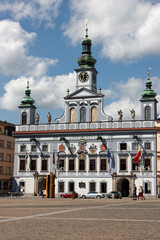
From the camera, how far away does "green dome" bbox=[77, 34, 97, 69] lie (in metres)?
71.9

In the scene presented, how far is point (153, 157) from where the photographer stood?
203 feet

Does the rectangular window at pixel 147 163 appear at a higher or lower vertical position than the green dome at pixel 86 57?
lower

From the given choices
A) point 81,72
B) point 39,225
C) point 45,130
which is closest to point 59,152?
point 45,130

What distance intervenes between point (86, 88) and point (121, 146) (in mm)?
12247

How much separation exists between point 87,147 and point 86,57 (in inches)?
699

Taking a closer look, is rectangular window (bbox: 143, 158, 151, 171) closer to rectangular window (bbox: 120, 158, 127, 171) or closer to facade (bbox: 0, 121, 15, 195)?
rectangular window (bbox: 120, 158, 127, 171)

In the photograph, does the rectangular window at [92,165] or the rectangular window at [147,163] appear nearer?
the rectangular window at [147,163]

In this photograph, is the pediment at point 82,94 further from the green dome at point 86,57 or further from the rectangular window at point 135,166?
the rectangular window at point 135,166

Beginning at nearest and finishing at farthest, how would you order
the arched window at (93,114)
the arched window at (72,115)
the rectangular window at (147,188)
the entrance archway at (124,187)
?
the rectangular window at (147,188), the entrance archway at (124,187), the arched window at (93,114), the arched window at (72,115)

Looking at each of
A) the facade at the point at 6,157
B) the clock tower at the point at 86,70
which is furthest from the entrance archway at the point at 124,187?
the facade at the point at 6,157

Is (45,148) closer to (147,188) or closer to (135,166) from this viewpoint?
(135,166)

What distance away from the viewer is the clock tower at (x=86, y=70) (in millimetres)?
69938

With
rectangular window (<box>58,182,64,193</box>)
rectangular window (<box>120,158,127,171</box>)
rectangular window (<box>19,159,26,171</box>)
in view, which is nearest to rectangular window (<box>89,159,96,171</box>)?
rectangular window (<box>120,158,127,171</box>)

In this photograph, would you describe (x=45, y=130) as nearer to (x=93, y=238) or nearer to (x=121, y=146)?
(x=121, y=146)
